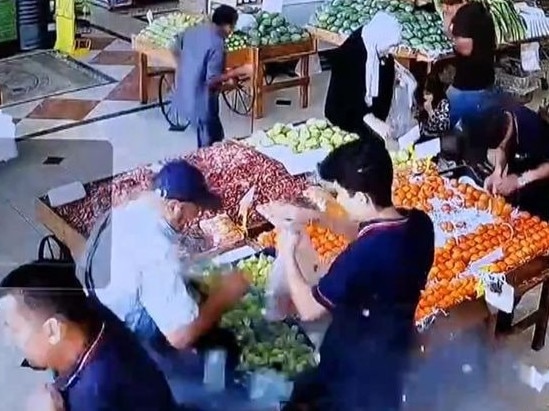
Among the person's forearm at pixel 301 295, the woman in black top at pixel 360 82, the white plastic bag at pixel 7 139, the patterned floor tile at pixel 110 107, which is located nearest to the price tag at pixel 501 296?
the woman in black top at pixel 360 82

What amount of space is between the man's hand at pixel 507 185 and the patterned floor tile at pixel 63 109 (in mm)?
2441

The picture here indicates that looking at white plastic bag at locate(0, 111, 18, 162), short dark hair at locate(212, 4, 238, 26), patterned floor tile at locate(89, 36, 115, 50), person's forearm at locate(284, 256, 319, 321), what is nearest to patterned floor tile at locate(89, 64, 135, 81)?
patterned floor tile at locate(89, 36, 115, 50)

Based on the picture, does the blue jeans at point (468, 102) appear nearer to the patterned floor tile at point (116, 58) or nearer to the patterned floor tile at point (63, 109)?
the patterned floor tile at point (63, 109)

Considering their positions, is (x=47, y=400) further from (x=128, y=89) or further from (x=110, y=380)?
(x=128, y=89)

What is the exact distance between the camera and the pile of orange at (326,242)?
8.61ft

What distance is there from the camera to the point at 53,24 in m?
7.09

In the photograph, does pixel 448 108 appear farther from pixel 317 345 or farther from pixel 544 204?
pixel 317 345

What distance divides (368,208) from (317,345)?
406mm

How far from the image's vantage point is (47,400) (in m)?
2.30

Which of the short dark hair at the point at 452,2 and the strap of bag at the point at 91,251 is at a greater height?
the short dark hair at the point at 452,2

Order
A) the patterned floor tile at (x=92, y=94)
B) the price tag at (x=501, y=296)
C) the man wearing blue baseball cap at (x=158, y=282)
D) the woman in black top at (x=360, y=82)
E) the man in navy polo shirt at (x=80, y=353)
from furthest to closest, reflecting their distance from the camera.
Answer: the patterned floor tile at (x=92, y=94) < the woman in black top at (x=360, y=82) < the price tag at (x=501, y=296) < the man wearing blue baseball cap at (x=158, y=282) < the man in navy polo shirt at (x=80, y=353)

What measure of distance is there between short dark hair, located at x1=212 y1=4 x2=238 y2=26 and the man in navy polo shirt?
1.63 meters

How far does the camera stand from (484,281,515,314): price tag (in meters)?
3.17

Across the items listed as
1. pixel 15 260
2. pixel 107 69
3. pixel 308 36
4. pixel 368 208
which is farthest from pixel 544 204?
pixel 107 69
